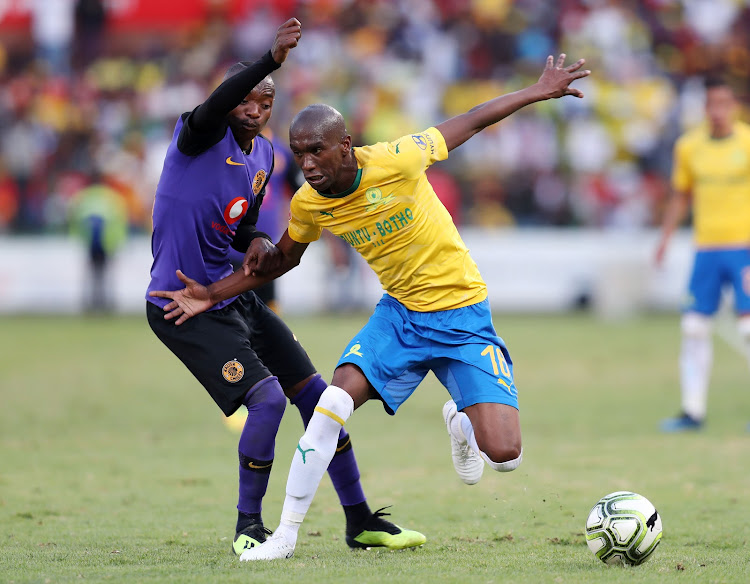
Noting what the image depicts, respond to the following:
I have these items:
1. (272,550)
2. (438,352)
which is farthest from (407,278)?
(272,550)

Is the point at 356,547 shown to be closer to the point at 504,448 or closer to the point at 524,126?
the point at 504,448

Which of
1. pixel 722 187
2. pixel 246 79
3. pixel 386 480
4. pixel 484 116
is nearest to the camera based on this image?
pixel 246 79

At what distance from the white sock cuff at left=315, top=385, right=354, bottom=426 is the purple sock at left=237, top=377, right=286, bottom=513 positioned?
299mm

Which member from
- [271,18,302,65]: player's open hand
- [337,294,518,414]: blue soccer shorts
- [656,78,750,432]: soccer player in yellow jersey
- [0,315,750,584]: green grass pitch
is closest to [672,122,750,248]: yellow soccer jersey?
[656,78,750,432]: soccer player in yellow jersey

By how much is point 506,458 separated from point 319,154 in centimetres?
191

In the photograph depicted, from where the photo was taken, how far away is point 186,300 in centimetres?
579

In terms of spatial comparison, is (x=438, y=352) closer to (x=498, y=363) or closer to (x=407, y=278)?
(x=498, y=363)

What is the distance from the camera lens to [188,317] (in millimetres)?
5770

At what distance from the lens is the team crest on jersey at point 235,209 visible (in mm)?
5855

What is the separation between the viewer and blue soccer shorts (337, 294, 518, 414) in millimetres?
5809

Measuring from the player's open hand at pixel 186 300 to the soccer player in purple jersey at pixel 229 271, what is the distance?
0.07 metres

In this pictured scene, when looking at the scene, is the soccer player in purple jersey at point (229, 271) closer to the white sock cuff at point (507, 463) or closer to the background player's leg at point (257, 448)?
the background player's leg at point (257, 448)

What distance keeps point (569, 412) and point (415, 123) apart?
40.8ft

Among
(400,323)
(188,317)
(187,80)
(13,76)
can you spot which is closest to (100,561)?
(188,317)
